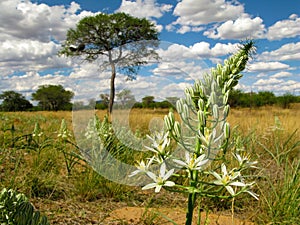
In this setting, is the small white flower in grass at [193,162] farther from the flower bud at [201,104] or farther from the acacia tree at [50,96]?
the acacia tree at [50,96]

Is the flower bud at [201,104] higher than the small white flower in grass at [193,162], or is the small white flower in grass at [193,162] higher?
the flower bud at [201,104]

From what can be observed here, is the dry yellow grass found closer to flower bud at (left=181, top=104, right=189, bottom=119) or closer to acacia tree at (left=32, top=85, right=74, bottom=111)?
flower bud at (left=181, top=104, right=189, bottom=119)

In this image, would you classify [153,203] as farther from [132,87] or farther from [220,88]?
[220,88]

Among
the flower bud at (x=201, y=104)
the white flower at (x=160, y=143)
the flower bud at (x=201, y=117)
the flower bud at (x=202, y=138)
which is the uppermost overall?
the flower bud at (x=201, y=104)

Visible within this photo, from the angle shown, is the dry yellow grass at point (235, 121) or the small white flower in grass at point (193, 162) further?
the dry yellow grass at point (235, 121)

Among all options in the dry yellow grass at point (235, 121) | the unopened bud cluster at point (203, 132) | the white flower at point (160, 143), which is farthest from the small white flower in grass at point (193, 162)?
the dry yellow grass at point (235, 121)

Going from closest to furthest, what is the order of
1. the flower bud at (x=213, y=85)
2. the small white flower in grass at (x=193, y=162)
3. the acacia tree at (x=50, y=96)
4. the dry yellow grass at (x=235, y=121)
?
the small white flower in grass at (x=193, y=162) < the flower bud at (x=213, y=85) < the dry yellow grass at (x=235, y=121) < the acacia tree at (x=50, y=96)

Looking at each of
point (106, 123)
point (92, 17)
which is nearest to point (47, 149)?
point (106, 123)

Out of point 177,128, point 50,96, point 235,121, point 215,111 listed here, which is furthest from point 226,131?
point 50,96

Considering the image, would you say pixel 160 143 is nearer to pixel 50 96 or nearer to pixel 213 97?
pixel 213 97

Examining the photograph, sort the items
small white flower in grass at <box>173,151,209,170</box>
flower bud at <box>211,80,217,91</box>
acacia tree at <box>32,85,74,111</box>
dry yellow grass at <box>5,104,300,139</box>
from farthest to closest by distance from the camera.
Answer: acacia tree at <box>32,85,74,111</box> < dry yellow grass at <box>5,104,300,139</box> < flower bud at <box>211,80,217,91</box> < small white flower in grass at <box>173,151,209,170</box>

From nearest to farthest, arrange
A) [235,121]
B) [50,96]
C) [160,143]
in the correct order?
[160,143] → [235,121] → [50,96]

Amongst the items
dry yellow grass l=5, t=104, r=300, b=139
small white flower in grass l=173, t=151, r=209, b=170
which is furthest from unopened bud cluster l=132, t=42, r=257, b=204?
dry yellow grass l=5, t=104, r=300, b=139

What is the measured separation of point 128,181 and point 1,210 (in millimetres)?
2591
